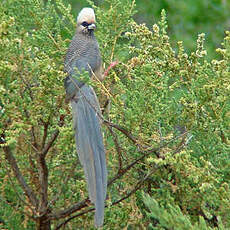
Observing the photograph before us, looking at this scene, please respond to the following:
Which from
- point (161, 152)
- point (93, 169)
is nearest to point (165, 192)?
point (161, 152)

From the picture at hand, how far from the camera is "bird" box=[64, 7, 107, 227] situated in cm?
230

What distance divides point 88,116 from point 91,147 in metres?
0.20

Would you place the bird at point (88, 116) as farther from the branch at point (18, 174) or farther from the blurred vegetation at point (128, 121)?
the branch at point (18, 174)

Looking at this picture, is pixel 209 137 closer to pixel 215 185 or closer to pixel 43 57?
pixel 215 185

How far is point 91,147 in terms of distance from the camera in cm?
251

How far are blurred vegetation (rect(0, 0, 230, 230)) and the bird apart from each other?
0.05m

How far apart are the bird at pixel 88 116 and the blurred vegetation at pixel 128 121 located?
0.05 m

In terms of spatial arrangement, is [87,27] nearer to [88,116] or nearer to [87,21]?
[87,21]

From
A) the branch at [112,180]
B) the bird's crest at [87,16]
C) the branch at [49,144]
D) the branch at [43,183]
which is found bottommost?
the branch at [112,180]

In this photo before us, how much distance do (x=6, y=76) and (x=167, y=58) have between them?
723 mm

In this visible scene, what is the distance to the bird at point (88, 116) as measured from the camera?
7.55ft

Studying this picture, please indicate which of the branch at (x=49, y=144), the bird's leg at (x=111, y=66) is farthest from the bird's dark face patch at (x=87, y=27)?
the branch at (x=49, y=144)

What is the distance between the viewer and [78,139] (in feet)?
8.18

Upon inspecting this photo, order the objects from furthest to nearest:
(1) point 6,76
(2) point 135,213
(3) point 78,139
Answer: (3) point 78,139
(2) point 135,213
(1) point 6,76
